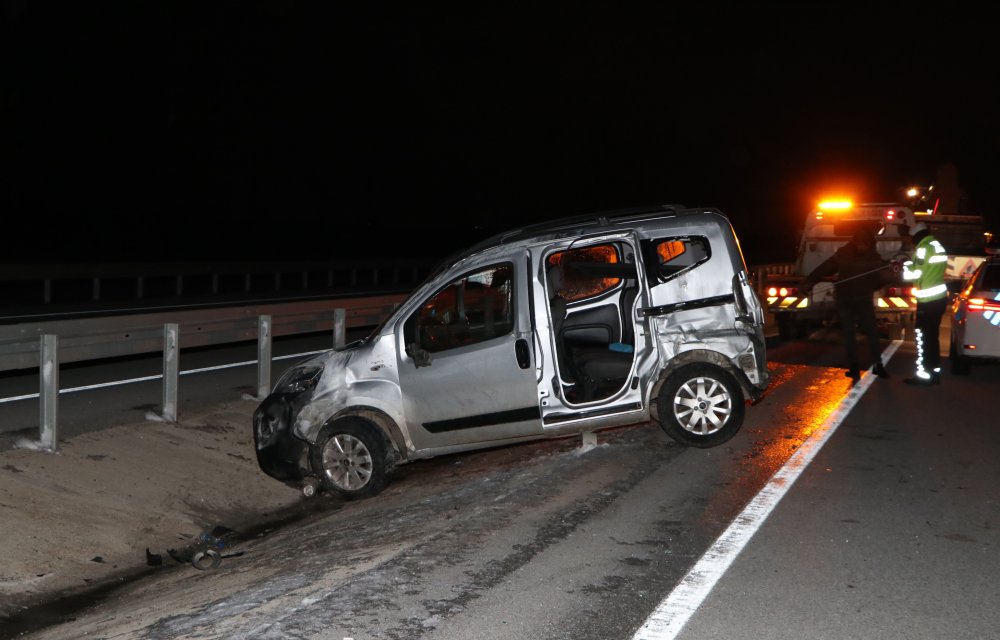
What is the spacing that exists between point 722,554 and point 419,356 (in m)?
3.06

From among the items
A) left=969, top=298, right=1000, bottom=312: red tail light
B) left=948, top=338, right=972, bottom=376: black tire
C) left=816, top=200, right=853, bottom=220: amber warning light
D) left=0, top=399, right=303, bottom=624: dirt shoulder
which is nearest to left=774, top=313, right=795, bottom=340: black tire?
left=816, top=200, right=853, bottom=220: amber warning light

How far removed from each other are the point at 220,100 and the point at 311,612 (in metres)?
46.9

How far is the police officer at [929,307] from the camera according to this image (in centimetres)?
1307

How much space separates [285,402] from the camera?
859 cm

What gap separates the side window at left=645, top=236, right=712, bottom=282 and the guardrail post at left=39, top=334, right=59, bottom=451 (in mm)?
4665

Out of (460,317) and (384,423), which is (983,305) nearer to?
(460,317)

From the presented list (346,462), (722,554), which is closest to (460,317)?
(346,462)

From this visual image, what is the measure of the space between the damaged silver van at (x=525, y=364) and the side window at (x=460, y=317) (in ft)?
0.04

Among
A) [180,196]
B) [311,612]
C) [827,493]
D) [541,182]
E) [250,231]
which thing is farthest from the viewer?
[541,182]

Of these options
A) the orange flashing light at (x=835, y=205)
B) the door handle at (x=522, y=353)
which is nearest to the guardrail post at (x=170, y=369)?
the door handle at (x=522, y=353)

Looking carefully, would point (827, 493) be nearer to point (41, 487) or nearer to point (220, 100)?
point (41, 487)

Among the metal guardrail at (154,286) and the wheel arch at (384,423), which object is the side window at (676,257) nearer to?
the wheel arch at (384,423)

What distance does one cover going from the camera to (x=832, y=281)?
17438 millimetres

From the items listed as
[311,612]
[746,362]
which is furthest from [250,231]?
[311,612]
